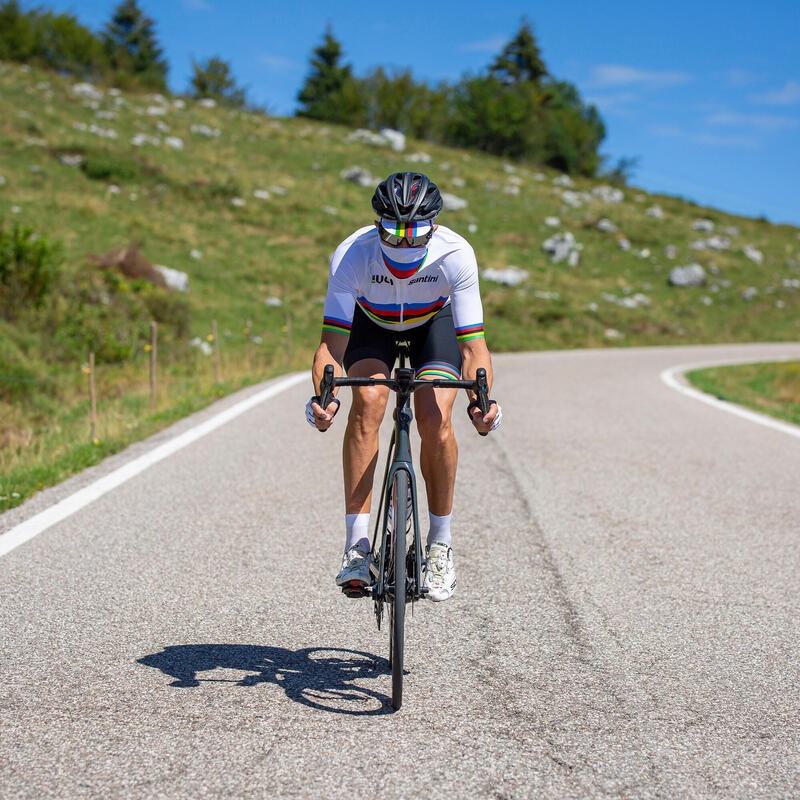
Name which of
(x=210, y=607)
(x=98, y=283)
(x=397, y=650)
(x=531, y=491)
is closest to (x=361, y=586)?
(x=397, y=650)

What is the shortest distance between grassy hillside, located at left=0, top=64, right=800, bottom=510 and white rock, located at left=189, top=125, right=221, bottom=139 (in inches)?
8.6

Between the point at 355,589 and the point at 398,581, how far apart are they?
1.00ft

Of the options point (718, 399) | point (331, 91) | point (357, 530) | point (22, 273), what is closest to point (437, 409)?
point (357, 530)

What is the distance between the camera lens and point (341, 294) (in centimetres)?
391

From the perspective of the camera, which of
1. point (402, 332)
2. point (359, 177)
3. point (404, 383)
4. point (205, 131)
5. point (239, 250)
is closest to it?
point (404, 383)

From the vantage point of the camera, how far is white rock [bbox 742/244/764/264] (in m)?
48.0

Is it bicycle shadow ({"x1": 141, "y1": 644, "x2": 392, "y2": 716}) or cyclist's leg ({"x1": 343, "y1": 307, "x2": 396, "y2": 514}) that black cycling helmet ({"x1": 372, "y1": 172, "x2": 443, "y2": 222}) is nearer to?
cyclist's leg ({"x1": 343, "y1": 307, "x2": 396, "y2": 514})

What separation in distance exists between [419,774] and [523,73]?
8886cm

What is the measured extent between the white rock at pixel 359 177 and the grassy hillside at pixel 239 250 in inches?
18.5

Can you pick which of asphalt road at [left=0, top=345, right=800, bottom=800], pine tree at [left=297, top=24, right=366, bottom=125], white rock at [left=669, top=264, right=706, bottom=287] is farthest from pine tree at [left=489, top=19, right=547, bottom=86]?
asphalt road at [left=0, top=345, right=800, bottom=800]

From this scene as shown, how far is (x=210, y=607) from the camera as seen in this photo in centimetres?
435

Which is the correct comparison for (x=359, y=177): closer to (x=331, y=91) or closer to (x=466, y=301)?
(x=331, y=91)

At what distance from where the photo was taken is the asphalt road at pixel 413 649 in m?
2.79

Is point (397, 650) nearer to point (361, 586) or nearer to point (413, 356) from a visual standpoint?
point (361, 586)
